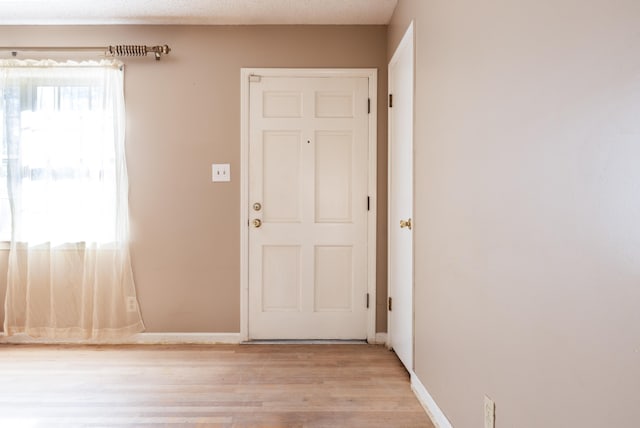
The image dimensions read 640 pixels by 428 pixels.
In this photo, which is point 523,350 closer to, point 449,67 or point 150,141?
point 449,67

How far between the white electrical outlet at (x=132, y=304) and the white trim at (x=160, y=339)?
201 millimetres

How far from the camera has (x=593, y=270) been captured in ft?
3.01

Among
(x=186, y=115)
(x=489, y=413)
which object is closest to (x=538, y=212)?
(x=489, y=413)

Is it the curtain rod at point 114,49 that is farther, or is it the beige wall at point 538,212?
the curtain rod at point 114,49

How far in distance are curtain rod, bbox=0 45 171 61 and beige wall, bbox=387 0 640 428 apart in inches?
82.7

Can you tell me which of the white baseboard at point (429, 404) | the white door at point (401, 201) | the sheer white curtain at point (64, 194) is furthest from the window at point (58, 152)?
the white baseboard at point (429, 404)

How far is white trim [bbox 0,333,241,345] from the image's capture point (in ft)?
10.1

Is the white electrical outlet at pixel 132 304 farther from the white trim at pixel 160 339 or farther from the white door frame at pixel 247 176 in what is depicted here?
A: the white door frame at pixel 247 176

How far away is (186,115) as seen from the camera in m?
3.11

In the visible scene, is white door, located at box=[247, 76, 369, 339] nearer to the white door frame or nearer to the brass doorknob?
the white door frame

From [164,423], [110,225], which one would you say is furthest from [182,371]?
[110,225]

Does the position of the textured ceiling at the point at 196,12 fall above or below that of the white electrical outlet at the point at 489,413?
above

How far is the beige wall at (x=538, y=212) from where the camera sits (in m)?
0.84

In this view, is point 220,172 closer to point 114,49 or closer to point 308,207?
point 308,207
